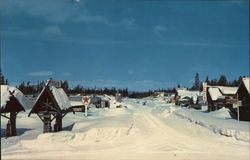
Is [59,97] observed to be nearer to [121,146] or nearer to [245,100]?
[121,146]

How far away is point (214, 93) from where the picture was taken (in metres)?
54.1

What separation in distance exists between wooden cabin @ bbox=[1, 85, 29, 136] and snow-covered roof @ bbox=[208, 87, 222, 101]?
43.0m

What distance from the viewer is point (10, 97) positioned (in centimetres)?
1798

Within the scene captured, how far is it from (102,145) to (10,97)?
772cm

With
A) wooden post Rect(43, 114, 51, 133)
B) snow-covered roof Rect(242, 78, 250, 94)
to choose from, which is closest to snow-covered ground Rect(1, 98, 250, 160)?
wooden post Rect(43, 114, 51, 133)

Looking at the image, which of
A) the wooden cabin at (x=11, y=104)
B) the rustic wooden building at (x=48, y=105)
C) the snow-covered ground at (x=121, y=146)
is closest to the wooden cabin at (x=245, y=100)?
the snow-covered ground at (x=121, y=146)

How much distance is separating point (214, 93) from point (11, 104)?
45026 millimetres

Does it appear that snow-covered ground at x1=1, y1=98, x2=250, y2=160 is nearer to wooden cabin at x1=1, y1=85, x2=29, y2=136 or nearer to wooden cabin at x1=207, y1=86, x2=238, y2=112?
wooden cabin at x1=1, y1=85, x2=29, y2=136

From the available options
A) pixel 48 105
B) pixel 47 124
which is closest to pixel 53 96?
pixel 48 105

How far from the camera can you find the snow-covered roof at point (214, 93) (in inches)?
2093

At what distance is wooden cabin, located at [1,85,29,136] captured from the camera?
17.3m

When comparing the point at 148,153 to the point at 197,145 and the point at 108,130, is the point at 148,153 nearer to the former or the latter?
the point at 197,145

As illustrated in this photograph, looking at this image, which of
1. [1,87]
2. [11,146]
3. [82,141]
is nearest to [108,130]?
[82,141]

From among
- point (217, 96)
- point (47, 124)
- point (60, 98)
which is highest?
point (60, 98)
